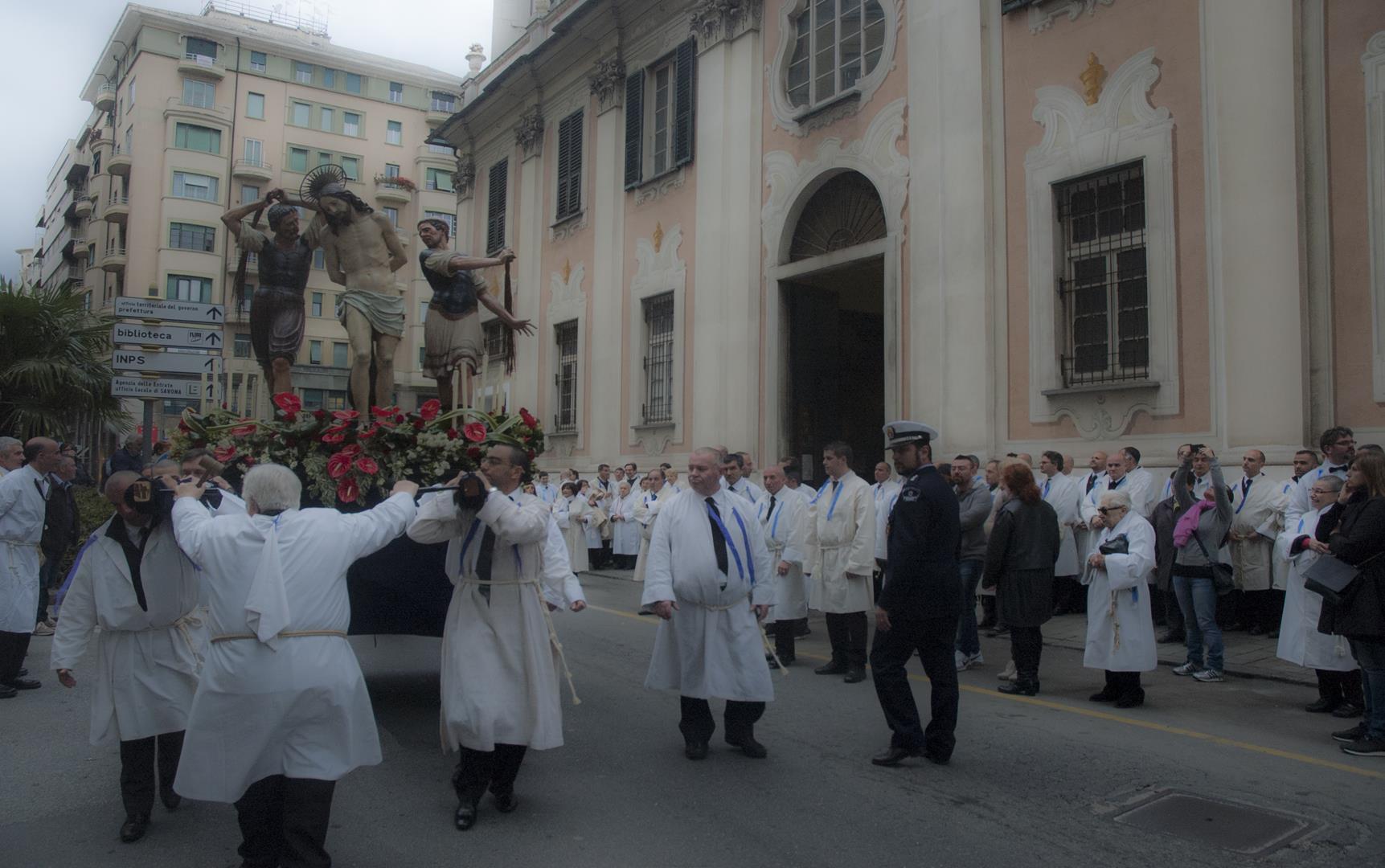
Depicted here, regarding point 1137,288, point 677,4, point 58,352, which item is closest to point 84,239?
point 58,352

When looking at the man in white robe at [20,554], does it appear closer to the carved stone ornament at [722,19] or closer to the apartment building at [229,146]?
the carved stone ornament at [722,19]

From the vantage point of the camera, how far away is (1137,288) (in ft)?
37.3

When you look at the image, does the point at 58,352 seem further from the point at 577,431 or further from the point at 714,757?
the point at 714,757

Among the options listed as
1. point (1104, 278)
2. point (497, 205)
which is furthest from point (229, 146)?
point (1104, 278)

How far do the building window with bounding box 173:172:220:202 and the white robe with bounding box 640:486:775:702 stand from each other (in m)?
47.7

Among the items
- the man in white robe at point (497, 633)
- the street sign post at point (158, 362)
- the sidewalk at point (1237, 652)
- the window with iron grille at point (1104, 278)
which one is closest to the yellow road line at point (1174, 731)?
the sidewalk at point (1237, 652)

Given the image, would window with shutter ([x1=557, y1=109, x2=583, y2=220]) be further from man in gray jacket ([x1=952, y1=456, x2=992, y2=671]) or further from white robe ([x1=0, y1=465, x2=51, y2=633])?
white robe ([x1=0, y1=465, x2=51, y2=633])

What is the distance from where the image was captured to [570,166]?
2223 cm

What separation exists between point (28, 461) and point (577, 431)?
1346 cm

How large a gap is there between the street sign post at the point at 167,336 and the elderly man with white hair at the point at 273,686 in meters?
9.46

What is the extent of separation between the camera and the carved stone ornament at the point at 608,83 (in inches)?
805

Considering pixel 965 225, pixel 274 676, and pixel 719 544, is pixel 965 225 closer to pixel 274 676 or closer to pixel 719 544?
pixel 719 544

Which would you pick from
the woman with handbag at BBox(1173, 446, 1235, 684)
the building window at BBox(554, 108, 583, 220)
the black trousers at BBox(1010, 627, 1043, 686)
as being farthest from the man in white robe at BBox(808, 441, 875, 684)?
the building window at BBox(554, 108, 583, 220)

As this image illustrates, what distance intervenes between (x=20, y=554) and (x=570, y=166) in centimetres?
1586
